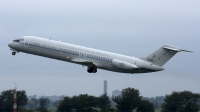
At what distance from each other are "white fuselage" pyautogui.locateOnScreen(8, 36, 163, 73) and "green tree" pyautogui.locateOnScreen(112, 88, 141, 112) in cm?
396

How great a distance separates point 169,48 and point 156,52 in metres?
2.29

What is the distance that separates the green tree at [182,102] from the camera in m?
68.6

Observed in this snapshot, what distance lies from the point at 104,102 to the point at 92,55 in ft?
32.3

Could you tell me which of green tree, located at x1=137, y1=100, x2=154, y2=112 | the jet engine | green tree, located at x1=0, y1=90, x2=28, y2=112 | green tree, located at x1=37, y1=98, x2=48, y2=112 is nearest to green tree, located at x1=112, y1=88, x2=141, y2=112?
green tree, located at x1=137, y1=100, x2=154, y2=112

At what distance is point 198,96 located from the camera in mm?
70438

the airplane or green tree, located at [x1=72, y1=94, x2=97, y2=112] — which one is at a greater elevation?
the airplane

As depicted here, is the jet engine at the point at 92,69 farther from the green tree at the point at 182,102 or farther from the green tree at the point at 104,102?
the green tree at the point at 182,102

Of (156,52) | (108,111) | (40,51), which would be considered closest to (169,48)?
(156,52)

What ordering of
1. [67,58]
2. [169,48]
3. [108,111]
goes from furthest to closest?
[67,58] → [169,48] → [108,111]

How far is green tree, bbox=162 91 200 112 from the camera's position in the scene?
6856 centimetres

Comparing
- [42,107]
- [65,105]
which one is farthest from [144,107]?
[42,107]

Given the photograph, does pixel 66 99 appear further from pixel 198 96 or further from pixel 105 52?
pixel 198 96

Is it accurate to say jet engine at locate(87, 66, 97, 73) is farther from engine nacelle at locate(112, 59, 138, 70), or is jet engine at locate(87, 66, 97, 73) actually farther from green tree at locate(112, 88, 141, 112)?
green tree at locate(112, 88, 141, 112)

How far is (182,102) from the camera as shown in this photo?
69.3 m
